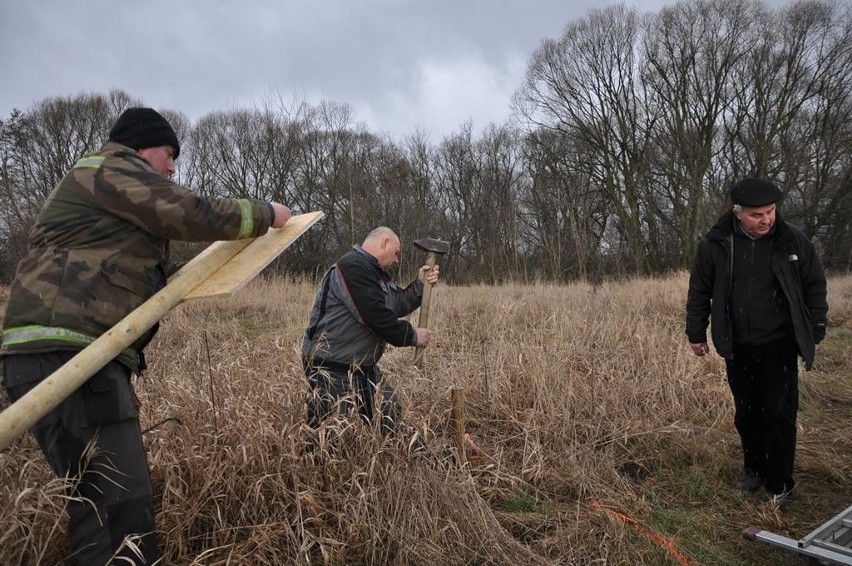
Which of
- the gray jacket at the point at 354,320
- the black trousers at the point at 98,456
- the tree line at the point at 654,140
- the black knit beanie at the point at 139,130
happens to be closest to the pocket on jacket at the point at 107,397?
the black trousers at the point at 98,456

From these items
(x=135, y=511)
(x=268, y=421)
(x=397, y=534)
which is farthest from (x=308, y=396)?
(x=135, y=511)

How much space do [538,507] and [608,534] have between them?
1.62 ft

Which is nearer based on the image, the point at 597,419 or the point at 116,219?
the point at 116,219

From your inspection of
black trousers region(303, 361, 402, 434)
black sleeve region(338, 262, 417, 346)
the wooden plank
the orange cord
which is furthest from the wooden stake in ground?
the orange cord

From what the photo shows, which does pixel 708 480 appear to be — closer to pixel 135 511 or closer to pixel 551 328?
pixel 551 328

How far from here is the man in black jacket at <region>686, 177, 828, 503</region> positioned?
3539mm

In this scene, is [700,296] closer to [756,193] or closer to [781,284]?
[781,284]

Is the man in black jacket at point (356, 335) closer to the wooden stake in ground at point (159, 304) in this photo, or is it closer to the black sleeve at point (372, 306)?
the black sleeve at point (372, 306)

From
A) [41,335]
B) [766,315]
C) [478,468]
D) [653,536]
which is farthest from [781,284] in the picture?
[41,335]

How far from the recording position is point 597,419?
4.50m

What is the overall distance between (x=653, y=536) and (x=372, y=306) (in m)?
1.98

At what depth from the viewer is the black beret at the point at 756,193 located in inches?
136

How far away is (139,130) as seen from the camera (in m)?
2.30

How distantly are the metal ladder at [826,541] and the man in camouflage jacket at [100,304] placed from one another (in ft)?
9.29
